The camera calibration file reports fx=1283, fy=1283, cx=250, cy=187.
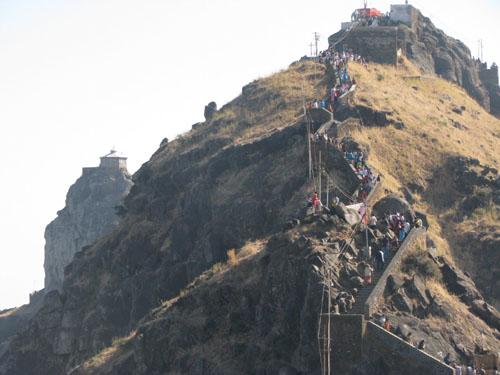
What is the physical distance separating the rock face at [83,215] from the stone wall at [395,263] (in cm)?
8217

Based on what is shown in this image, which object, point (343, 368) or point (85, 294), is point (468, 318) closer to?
point (343, 368)

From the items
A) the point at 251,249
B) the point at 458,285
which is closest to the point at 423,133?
the point at 251,249

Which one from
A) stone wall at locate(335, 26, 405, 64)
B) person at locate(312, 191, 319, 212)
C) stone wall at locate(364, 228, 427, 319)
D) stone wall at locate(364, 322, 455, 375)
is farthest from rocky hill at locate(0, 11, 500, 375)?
stone wall at locate(364, 322, 455, 375)

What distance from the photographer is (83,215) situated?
5797 inches

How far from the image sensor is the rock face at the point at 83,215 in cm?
14600

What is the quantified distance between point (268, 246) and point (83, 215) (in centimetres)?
8626

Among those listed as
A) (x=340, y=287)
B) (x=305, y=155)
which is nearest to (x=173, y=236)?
(x=305, y=155)

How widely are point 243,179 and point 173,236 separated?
5.98m

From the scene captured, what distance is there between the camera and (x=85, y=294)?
89188mm

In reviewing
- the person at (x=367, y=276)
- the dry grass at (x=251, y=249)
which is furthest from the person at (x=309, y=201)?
the person at (x=367, y=276)

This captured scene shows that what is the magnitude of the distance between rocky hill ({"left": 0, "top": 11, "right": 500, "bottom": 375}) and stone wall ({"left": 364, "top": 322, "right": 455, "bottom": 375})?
2431mm

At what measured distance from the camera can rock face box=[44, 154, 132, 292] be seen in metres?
146

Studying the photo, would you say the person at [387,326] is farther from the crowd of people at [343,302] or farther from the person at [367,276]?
the person at [367,276]

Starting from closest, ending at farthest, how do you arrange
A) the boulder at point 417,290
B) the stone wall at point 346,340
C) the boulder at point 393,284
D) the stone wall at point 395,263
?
the stone wall at point 346,340 → the stone wall at point 395,263 → the boulder at point 393,284 → the boulder at point 417,290
